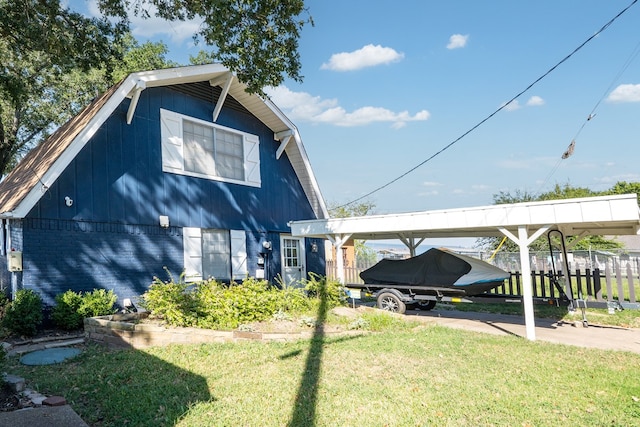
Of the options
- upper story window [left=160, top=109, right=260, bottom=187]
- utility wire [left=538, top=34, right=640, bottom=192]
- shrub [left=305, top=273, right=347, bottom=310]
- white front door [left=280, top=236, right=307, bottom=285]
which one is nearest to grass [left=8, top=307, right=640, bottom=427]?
shrub [left=305, top=273, right=347, bottom=310]

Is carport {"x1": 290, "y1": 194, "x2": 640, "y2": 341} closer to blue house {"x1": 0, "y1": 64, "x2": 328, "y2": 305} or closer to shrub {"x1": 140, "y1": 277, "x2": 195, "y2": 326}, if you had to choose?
blue house {"x1": 0, "y1": 64, "x2": 328, "y2": 305}

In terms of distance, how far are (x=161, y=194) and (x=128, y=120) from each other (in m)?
1.83

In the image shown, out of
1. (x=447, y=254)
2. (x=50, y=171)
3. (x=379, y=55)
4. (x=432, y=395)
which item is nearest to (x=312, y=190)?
(x=447, y=254)

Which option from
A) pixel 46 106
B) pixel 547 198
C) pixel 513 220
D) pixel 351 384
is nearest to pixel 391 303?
pixel 513 220

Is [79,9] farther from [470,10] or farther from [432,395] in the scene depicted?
[432,395]

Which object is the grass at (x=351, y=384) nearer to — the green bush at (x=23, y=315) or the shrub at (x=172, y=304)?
the shrub at (x=172, y=304)

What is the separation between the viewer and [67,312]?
7.80 m

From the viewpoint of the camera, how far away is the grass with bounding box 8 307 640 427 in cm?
367

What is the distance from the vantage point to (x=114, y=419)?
146 inches

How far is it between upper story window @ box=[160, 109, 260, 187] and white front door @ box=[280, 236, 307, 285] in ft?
7.06

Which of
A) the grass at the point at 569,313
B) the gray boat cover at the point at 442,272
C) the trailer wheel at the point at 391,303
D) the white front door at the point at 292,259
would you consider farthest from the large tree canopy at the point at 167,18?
the grass at the point at 569,313

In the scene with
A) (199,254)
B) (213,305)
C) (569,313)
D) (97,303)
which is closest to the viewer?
(213,305)

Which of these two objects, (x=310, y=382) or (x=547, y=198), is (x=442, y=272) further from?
(x=547, y=198)

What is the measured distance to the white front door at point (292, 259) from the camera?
13050 millimetres
